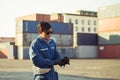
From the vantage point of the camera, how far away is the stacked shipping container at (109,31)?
5556 cm

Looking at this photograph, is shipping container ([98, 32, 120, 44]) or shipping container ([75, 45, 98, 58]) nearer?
shipping container ([98, 32, 120, 44])

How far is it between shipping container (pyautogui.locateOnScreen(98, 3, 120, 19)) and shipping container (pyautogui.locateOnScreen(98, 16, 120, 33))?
2.48 ft

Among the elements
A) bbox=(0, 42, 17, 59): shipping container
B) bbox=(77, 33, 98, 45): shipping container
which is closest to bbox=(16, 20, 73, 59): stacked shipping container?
bbox=(0, 42, 17, 59): shipping container

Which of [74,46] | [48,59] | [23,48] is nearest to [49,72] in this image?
[48,59]

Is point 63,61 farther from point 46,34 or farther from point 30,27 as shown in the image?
point 30,27

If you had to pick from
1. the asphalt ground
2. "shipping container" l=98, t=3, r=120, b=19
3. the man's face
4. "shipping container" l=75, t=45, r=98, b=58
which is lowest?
"shipping container" l=75, t=45, r=98, b=58

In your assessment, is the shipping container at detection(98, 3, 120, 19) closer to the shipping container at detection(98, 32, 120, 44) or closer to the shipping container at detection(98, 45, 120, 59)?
the shipping container at detection(98, 32, 120, 44)

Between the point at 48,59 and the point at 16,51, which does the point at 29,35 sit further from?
the point at 48,59

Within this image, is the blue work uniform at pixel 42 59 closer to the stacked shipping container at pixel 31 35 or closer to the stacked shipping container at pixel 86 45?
the stacked shipping container at pixel 31 35

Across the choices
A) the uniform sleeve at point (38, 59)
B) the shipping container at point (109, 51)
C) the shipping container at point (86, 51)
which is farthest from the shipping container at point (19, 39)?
the uniform sleeve at point (38, 59)

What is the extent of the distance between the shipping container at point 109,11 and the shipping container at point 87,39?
4.64 metres

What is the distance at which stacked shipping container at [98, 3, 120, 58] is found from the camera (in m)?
55.6

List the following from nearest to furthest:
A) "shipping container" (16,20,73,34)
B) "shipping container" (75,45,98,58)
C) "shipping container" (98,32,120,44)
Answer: "shipping container" (16,20,73,34) → "shipping container" (98,32,120,44) → "shipping container" (75,45,98,58)

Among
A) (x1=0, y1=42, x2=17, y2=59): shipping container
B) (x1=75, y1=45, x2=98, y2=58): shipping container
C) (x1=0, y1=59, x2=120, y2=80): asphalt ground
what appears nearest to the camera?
(x1=0, y1=59, x2=120, y2=80): asphalt ground
